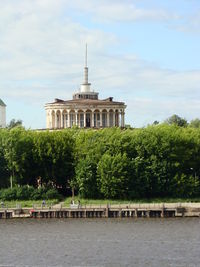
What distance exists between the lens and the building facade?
149625 millimetres

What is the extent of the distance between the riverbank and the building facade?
2077 inches

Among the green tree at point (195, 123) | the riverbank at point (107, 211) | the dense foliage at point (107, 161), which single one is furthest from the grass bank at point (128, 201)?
the green tree at point (195, 123)

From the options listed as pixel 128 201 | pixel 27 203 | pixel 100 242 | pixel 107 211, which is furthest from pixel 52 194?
pixel 100 242

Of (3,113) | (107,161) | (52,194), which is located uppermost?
(3,113)

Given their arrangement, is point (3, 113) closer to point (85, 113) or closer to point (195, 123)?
point (85, 113)

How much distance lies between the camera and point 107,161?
341 feet

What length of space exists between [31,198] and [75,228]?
17086 mm

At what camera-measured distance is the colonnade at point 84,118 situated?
15025 cm

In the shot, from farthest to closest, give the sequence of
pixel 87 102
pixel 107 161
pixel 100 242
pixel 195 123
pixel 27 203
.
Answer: pixel 195 123 → pixel 87 102 → pixel 107 161 → pixel 27 203 → pixel 100 242

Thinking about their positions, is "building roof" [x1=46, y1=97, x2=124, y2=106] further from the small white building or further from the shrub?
the shrub

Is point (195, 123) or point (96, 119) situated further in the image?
point (195, 123)

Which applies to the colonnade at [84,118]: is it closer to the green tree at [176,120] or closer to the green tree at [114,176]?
the green tree at [176,120]

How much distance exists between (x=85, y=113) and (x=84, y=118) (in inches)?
32.1

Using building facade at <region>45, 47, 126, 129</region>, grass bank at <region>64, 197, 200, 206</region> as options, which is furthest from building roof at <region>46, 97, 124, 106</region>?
grass bank at <region>64, 197, 200, 206</region>
